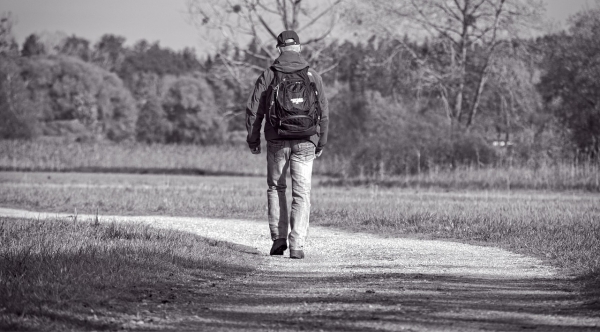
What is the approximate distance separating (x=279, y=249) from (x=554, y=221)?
5.12m

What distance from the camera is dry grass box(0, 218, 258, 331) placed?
221 inches

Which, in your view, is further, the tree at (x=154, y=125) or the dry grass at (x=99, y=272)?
the tree at (x=154, y=125)

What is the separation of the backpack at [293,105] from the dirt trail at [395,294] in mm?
1424

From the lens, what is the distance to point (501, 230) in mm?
12398

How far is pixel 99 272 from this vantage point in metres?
7.23

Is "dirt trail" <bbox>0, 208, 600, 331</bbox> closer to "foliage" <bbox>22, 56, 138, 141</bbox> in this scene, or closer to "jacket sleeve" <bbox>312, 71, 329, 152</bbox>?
"jacket sleeve" <bbox>312, 71, 329, 152</bbox>

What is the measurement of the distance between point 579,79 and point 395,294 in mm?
22920

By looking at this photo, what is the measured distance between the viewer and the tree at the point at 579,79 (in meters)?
27.8

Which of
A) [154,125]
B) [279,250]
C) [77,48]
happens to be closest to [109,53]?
[77,48]

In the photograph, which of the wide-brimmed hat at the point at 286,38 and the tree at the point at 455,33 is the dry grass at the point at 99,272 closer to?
the wide-brimmed hat at the point at 286,38

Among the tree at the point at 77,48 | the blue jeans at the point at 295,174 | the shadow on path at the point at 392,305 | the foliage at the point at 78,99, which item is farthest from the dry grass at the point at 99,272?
the tree at the point at 77,48

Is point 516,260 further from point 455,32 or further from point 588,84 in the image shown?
point 455,32

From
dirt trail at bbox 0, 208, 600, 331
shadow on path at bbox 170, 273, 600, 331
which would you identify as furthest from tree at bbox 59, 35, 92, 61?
shadow on path at bbox 170, 273, 600, 331

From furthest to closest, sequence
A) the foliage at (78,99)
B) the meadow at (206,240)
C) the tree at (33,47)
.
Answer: the tree at (33,47) → the foliage at (78,99) → the meadow at (206,240)
